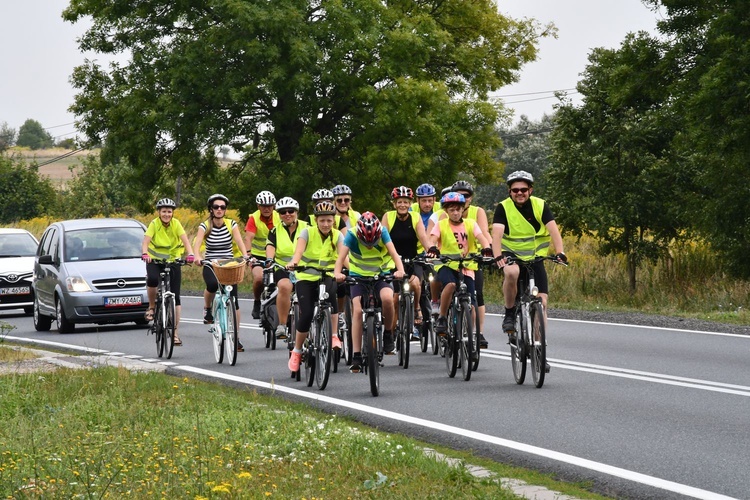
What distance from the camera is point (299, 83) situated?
33.1 m

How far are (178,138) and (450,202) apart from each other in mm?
23651

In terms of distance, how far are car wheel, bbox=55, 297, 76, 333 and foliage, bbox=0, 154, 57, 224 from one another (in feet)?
214

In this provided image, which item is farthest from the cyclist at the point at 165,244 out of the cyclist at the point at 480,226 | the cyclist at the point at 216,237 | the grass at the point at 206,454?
the grass at the point at 206,454

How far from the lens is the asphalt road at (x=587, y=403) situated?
7832mm

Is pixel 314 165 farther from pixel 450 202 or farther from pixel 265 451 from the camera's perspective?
pixel 265 451

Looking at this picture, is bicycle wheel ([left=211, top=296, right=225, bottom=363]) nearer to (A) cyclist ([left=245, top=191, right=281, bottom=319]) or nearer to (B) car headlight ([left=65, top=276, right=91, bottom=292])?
(A) cyclist ([left=245, top=191, right=281, bottom=319])

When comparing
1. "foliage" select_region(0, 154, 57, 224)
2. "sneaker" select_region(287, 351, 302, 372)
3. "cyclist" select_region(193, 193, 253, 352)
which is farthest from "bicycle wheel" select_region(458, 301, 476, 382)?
"foliage" select_region(0, 154, 57, 224)

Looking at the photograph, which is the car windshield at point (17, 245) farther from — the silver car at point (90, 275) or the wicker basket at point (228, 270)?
the wicker basket at point (228, 270)

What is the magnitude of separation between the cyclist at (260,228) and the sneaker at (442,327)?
3.49m

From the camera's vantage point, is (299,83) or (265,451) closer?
(265,451)

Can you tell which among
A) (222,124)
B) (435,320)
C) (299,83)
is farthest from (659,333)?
(222,124)

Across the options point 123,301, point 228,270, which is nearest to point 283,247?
point 228,270

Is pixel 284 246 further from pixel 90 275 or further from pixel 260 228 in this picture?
pixel 90 275

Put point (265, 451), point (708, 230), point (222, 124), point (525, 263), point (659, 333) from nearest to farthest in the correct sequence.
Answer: point (265, 451) → point (525, 263) → point (659, 333) → point (708, 230) → point (222, 124)
